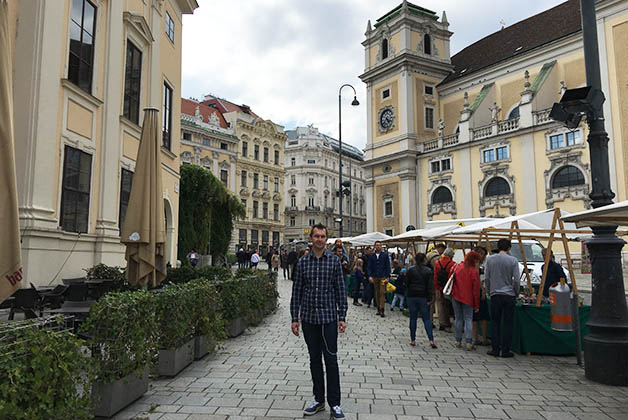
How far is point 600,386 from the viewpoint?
20.1 ft

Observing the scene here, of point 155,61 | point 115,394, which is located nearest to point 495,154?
point 155,61

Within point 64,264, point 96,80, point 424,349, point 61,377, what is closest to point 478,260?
point 424,349

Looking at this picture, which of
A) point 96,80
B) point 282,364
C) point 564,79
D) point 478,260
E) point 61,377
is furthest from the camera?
point 564,79

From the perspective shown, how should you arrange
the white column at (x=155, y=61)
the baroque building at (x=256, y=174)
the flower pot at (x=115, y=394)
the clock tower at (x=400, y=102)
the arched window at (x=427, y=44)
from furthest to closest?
the baroque building at (x=256, y=174)
the arched window at (x=427, y=44)
the clock tower at (x=400, y=102)
the white column at (x=155, y=61)
the flower pot at (x=115, y=394)

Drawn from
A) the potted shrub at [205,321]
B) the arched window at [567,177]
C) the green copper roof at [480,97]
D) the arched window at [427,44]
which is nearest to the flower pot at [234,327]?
the potted shrub at [205,321]

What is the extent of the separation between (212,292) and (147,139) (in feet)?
10.7

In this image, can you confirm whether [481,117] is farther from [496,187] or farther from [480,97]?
[496,187]

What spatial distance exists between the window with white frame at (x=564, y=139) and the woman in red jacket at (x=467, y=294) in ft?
97.9

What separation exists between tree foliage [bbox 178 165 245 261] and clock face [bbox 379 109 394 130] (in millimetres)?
25415

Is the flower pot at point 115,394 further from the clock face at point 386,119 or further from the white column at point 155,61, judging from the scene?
the clock face at point 386,119

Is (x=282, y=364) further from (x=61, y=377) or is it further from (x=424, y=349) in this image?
(x=61, y=377)

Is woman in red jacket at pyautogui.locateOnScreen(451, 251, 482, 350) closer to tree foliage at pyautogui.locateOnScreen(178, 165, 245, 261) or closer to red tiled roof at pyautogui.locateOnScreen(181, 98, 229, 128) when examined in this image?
tree foliage at pyautogui.locateOnScreen(178, 165, 245, 261)

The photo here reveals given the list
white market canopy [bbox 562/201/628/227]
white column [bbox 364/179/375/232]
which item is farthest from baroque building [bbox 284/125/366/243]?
white market canopy [bbox 562/201/628/227]

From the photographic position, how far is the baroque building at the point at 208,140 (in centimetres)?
5878
